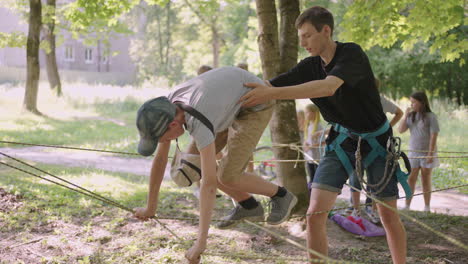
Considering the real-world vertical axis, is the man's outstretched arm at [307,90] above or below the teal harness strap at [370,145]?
above

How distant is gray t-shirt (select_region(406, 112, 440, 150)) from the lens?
6.10 m

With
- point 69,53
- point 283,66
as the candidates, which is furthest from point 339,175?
point 69,53

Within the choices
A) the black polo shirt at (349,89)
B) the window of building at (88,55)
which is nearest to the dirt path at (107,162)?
the black polo shirt at (349,89)

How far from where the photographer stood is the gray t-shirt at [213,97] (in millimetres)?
2580

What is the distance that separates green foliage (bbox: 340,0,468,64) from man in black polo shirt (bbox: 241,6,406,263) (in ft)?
10.1

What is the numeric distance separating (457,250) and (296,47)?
2.57 m

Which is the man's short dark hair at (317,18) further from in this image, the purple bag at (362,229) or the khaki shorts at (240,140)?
the purple bag at (362,229)

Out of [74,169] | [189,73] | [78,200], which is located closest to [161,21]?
[189,73]

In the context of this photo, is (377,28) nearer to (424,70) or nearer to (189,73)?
(424,70)

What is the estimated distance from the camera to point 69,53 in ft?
126

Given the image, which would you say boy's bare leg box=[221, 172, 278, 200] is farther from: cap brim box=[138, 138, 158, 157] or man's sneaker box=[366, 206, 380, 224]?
man's sneaker box=[366, 206, 380, 224]

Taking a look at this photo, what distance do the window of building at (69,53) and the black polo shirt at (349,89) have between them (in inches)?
1492

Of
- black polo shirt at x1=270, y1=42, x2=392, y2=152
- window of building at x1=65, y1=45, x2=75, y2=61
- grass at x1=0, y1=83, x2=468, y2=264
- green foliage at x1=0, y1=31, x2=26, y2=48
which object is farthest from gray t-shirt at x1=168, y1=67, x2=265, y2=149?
window of building at x1=65, y1=45, x2=75, y2=61

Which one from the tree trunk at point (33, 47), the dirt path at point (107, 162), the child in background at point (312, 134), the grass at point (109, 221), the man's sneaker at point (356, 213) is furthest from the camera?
the tree trunk at point (33, 47)
